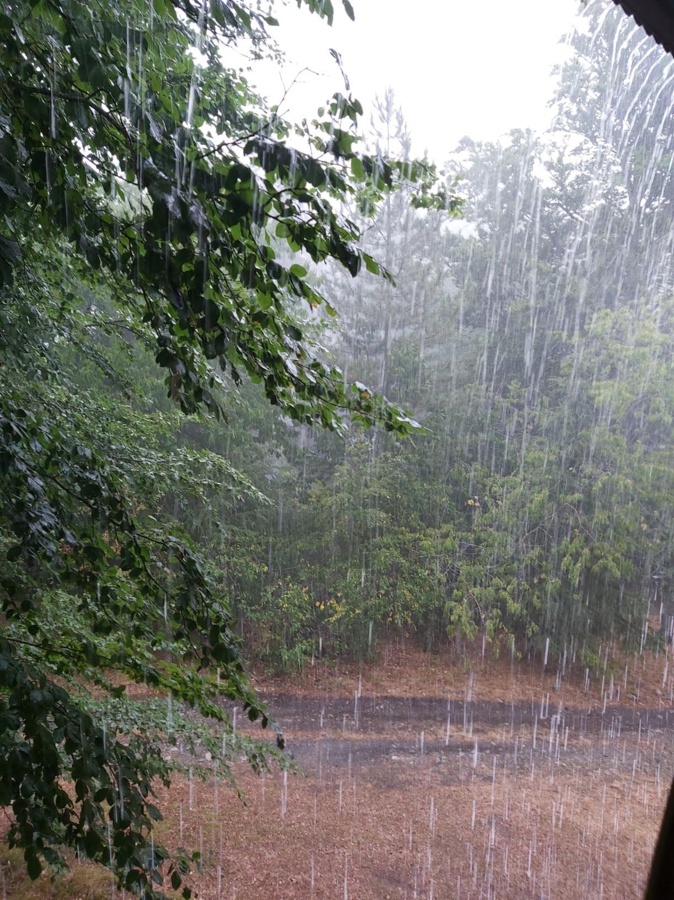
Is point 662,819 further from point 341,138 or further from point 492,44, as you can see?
point 492,44

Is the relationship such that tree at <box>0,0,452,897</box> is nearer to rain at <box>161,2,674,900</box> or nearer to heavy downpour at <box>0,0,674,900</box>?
heavy downpour at <box>0,0,674,900</box>

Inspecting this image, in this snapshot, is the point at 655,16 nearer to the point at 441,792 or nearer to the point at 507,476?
the point at 441,792

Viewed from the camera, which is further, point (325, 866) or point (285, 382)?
point (325, 866)

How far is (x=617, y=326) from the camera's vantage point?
37.7 feet

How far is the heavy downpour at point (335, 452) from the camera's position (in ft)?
5.73

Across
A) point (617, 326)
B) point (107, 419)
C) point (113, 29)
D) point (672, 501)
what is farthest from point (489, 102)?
point (113, 29)

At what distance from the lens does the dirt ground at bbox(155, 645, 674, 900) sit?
623 centimetres

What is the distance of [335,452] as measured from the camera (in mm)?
12914

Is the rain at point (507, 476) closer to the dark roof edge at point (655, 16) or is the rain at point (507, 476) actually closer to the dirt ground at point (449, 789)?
the dirt ground at point (449, 789)

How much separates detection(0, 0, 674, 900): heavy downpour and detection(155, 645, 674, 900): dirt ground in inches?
2.3

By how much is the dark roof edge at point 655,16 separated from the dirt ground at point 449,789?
577cm

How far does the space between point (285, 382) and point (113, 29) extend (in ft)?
3.77

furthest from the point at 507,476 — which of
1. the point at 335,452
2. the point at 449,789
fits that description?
the point at 449,789

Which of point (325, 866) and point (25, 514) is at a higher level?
point (25, 514)
